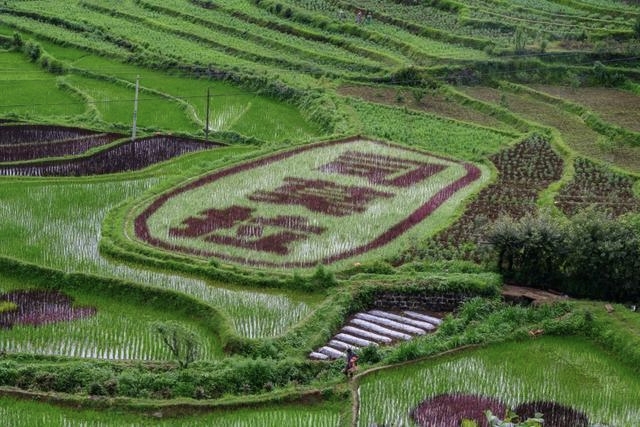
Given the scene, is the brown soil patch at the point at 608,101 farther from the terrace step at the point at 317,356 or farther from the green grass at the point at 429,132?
the terrace step at the point at 317,356

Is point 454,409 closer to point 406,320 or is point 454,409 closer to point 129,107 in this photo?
point 406,320

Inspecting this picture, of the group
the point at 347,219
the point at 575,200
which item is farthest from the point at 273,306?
the point at 575,200

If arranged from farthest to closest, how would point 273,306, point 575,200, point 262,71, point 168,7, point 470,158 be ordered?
point 168,7
point 262,71
point 470,158
point 575,200
point 273,306

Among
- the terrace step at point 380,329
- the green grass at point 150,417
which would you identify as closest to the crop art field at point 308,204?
the terrace step at point 380,329

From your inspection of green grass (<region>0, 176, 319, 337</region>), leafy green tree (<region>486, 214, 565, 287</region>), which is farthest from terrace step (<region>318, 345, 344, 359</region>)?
leafy green tree (<region>486, 214, 565, 287</region>)

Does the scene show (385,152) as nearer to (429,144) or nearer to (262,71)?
(429,144)
